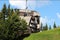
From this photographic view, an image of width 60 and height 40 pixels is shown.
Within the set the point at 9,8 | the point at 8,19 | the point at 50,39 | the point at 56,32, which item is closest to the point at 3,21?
the point at 8,19

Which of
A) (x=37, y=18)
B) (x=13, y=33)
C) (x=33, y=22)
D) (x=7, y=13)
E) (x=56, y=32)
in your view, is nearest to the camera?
(x=13, y=33)

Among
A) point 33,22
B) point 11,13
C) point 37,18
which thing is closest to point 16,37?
point 11,13

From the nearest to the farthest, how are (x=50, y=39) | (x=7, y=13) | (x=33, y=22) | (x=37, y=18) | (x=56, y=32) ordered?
(x=7, y=13) < (x=50, y=39) < (x=56, y=32) < (x=33, y=22) < (x=37, y=18)

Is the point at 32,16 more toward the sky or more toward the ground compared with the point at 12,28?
more toward the sky

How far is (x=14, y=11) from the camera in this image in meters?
43.5

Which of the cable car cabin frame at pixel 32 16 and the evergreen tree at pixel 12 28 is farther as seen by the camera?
the cable car cabin frame at pixel 32 16

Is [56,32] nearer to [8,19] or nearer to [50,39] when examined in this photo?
[50,39]

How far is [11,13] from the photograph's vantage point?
41375 mm

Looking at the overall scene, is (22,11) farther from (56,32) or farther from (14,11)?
(14,11)

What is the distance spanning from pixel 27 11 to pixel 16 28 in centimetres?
2901

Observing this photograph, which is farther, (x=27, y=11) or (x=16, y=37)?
(x=27, y=11)

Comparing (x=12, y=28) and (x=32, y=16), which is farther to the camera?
(x=32, y=16)

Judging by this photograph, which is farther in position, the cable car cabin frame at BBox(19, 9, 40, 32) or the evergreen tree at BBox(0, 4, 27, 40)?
the cable car cabin frame at BBox(19, 9, 40, 32)

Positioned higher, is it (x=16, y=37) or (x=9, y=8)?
(x=9, y=8)
